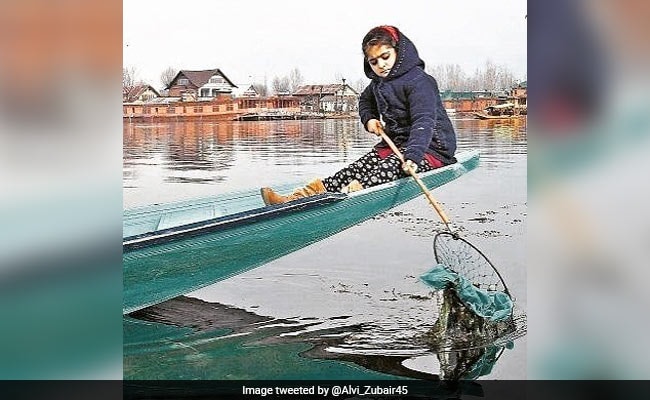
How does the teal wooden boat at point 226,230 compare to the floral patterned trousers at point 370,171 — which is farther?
the floral patterned trousers at point 370,171

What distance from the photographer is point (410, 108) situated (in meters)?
4.54

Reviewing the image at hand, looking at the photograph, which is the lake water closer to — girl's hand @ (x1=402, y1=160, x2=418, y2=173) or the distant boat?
the distant boat

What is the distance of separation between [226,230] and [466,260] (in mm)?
1251

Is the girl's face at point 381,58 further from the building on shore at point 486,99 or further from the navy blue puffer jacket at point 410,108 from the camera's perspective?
the building on shore at point 486,99

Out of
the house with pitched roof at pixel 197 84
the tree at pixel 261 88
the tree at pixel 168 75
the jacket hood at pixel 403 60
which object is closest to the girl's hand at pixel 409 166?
the jacket hood at pixel 403 60

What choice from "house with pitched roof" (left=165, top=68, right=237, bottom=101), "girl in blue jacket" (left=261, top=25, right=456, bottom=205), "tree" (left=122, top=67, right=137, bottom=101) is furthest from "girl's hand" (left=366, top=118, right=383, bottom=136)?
"tree" (left=122, top=67, right=137, bottom=101)

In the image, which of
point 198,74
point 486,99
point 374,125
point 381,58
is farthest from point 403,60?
point 198,74

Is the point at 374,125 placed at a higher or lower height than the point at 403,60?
lower

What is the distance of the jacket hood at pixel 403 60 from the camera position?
4.49 metres

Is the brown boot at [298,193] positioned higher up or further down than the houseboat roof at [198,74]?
further down

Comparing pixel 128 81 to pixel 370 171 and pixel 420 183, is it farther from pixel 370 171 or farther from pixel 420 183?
pixel 420 183
